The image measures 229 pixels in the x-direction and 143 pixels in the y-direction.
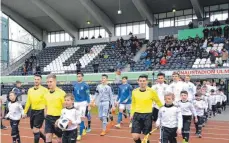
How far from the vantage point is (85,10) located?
3425 centimetres

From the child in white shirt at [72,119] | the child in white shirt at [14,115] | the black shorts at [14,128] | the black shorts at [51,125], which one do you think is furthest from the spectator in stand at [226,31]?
the child in white shirt at [72,119]

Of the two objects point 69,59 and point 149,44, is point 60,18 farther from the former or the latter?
point 149,44

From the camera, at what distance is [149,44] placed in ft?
105

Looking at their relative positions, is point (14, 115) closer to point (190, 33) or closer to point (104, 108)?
point (104, 108)

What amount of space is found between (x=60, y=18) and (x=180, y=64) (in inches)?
636

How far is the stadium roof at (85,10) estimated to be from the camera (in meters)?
31.7

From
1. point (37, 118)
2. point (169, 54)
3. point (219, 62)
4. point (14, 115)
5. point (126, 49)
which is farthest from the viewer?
point (126, 49)

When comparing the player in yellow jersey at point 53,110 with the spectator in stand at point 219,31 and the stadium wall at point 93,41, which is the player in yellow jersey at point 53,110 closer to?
the spectator in stand at point 219,31

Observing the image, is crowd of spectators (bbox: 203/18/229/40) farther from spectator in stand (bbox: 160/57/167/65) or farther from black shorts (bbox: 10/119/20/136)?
black shorts (bbox: 10/119/20/136)

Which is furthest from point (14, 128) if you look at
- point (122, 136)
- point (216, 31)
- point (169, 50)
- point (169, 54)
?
point (216, 31)

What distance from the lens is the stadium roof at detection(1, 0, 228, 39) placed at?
1246 inches

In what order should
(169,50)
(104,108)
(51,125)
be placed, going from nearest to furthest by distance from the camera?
(51,125) → (104,108) → (169,50)

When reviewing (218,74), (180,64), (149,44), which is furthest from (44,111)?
(149,44)

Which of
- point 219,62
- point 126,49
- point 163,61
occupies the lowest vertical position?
point 219,62
